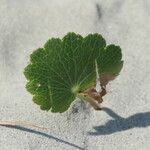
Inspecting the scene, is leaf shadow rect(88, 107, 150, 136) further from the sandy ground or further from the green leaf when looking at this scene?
the green leaf

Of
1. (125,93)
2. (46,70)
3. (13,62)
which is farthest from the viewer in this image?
(13,62)

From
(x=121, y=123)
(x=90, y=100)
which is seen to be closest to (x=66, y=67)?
(x=90, y=100)

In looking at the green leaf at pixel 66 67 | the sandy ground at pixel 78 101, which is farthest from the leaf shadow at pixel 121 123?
the green leaf at pixel 66 67

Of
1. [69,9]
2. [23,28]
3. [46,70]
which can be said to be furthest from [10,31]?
[46,70]

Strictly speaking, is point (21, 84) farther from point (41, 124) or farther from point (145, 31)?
point (145, 31)

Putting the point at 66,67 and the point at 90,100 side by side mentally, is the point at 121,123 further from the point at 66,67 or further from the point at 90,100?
the point at 66,67
